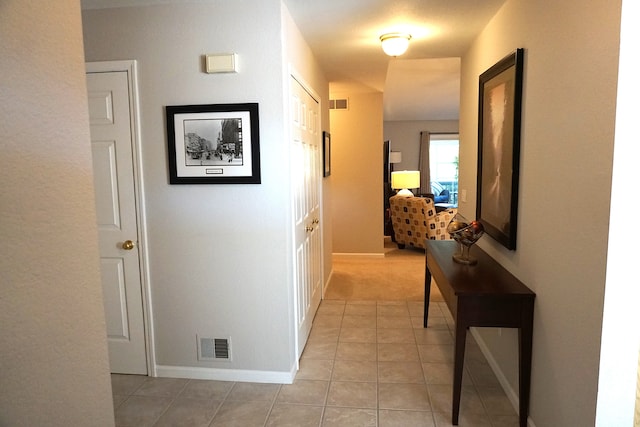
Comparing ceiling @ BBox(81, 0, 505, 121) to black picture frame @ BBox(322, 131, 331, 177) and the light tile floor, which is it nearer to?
black picture frame @ BBox(322, 131, 331, 177)

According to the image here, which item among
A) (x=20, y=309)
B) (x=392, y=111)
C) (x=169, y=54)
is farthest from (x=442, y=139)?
(x=20, y=309)

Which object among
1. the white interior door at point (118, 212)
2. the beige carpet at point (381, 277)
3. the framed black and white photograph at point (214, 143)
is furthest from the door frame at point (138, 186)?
the beige carpet at point (381, 277)

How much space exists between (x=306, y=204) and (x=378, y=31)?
142 centimetres

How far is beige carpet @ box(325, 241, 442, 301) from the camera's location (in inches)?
180

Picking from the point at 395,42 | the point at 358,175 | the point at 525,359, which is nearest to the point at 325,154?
the point at 358,175

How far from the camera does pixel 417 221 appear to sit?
6418mm

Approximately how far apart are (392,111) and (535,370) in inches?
311

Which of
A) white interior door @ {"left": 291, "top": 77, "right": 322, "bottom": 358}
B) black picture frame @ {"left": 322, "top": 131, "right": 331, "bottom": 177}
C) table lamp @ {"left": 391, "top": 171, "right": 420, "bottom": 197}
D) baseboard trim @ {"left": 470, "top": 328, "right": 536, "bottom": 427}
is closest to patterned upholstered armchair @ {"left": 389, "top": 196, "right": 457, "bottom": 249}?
table lamp @ {"left": 391, "top": 171, "right": 420, "bottom": 197}

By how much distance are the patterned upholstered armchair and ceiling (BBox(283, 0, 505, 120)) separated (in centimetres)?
180

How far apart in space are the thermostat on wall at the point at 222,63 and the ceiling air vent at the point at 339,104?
3.66 metres

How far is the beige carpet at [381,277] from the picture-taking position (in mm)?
4575

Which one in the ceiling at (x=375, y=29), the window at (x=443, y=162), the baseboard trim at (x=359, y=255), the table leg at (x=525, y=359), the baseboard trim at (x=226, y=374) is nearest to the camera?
the table leg at (x=525, y=359)

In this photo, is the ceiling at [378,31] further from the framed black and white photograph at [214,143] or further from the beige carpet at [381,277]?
the beige carpet at [381,277]

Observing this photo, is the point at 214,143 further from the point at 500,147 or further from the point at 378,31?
the point at 500,147
